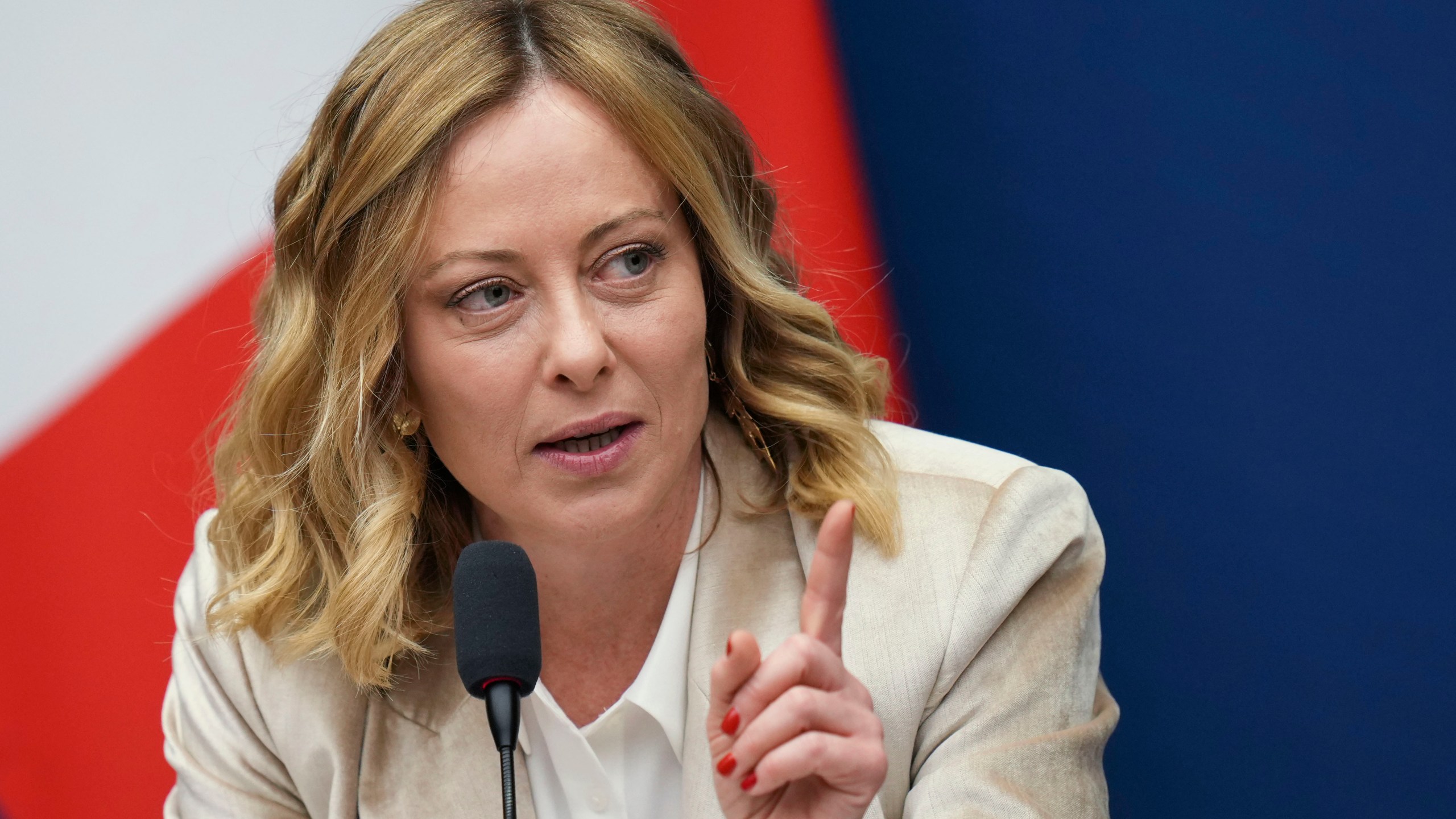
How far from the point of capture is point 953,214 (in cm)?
206

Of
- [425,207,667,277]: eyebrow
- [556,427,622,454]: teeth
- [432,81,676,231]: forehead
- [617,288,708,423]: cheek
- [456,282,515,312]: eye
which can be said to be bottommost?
[556,427,622,454]: teeth

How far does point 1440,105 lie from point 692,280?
971 mm

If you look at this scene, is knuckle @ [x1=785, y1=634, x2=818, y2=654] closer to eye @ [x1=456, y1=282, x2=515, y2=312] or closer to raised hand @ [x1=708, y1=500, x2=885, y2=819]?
raised hand @ [x1=708, y1=500, x2=885, y2=819]

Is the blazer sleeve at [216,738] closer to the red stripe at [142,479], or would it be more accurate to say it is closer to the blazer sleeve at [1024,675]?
the red stripe at [142,479]

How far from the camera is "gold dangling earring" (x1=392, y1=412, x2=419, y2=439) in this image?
5.03ft

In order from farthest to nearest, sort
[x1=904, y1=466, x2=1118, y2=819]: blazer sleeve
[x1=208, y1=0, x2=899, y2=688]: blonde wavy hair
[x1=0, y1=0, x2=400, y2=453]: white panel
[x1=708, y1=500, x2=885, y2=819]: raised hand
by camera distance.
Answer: [x1=0, y1=0, x2=400, y2=453]: white panel → [x1=208, y1=0, x2=899, y2=688]: blonde wavy hair → [x1=904, y1=466, x2=1118, y2=819]: blazer sleeve → [x1=708, y1=500, x2=885, y2=819]: raised hand

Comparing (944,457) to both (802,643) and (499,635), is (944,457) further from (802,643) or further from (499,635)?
(499,635)

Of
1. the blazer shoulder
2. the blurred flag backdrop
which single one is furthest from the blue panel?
the blazer shoulder

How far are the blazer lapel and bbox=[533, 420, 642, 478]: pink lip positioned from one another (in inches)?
9.4

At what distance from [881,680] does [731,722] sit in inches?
15.6

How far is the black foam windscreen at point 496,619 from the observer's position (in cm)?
99

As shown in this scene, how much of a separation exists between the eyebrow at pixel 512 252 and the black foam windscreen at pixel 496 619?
1.37 ft

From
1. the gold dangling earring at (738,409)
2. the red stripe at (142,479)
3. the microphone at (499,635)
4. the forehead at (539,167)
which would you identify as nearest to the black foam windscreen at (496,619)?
the microphone at (499,635)

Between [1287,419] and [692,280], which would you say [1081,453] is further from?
[692,280]
